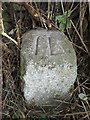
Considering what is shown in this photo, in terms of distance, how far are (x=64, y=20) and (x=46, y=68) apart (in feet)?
0.86

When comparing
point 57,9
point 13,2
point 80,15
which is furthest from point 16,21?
point 80,15

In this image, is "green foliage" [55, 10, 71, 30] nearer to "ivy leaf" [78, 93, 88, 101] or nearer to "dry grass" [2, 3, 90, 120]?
"dry grass" [2, 3, 90, 120]

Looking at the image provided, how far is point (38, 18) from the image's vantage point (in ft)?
5.13

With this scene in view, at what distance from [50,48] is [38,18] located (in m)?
0.16

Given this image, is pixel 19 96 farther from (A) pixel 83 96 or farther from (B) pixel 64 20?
(B) pixel 64 20

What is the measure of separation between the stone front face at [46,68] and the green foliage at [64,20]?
0.09 m

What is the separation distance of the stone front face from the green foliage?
3.5 inches

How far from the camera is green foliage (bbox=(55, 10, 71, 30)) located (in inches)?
61.8

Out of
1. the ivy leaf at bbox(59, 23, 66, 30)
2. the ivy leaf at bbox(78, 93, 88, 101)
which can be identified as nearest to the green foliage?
the ivy leaf at bbox(59, 23, 66, 30)

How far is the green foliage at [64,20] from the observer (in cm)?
157

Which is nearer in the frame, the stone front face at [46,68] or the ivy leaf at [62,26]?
the stone front face at [46,68]

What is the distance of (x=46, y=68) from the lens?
4.89ft

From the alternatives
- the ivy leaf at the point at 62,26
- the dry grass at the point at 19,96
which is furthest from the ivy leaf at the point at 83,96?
the ivy leaf at the point at 62,26

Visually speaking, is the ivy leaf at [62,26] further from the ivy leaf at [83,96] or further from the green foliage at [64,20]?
the ivy leaf at [83,96]
